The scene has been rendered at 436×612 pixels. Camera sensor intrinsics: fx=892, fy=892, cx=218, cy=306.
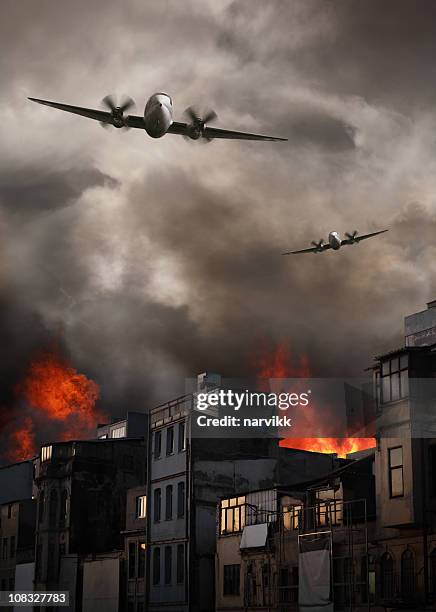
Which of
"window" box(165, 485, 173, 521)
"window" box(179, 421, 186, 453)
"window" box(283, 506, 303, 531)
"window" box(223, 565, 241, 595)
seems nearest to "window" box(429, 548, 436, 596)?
"window" box(283, 506, 303, 531)

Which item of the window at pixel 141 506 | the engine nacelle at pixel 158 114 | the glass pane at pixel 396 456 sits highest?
the engine nacelle at pixel 158 114

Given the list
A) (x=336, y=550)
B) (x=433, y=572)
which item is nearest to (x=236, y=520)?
(x=336, y=550)

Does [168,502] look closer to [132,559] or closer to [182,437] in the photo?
[182,437]

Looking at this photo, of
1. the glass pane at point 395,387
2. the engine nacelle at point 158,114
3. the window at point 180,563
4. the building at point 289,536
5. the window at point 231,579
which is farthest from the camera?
the window at point 180,563

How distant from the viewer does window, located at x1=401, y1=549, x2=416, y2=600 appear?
151 ft

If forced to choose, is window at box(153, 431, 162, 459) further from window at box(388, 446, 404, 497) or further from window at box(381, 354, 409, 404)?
window at box(388, 446, 404, 497)

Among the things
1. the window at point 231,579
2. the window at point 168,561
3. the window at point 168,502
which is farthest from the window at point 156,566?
the window at point 231,579

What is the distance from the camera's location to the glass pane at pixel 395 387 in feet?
162

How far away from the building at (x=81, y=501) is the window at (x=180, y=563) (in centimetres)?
1882

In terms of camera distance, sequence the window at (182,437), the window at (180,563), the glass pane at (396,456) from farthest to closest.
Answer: the window at (182,437) < the window at (180,563) < the glass pane at (396,456)

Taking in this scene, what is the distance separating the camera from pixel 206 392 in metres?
75.2

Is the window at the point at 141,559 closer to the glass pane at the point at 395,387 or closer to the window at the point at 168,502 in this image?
the window at the point at 168,502

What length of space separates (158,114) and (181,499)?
35245 mm

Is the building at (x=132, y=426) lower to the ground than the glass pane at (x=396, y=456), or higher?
higher
